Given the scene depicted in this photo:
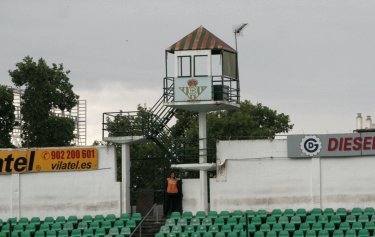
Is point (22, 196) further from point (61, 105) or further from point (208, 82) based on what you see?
point (61, 105)

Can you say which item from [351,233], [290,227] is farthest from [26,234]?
[351,233]

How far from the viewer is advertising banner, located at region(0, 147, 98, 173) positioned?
2384 inches

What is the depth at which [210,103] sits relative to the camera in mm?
58594

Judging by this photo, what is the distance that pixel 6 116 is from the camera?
78250mm

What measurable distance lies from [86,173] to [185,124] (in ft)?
136

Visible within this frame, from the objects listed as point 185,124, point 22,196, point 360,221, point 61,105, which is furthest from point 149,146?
point 360,221

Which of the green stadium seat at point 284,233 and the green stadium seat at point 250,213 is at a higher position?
the green stadium seat at point 250,213

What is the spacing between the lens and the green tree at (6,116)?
7688 centimetres

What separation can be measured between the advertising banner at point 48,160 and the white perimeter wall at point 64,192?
0.80ft

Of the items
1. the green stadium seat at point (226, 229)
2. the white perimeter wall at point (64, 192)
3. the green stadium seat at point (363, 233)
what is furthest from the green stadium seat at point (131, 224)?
the green stadium seat at point (363, 233)

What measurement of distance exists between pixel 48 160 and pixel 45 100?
18.3 metres

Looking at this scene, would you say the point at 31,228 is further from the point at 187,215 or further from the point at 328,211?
the point at 328,211

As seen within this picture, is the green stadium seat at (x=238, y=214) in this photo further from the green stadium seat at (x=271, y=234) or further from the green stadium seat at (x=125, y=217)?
the green stadium seat at (x=125, y=217)

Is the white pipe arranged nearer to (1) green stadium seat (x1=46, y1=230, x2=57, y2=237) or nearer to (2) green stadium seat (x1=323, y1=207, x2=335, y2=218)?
(2) green stadium seat (x1=323, y1=207, x2=335, y2=218)
